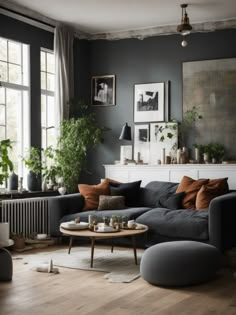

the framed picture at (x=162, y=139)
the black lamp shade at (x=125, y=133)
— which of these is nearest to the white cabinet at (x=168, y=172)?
the framed picture at (x=162, y=139)

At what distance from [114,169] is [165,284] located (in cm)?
409

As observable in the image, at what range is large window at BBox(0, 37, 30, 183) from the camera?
315 inches

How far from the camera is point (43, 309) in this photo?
14.5ft

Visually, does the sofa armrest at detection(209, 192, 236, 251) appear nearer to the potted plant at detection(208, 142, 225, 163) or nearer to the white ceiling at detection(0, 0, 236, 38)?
the potted plant at detection(208, 142, 225, 163)

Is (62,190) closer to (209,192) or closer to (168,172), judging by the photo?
(168,172)

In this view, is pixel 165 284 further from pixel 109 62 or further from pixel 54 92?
pixel 109 62

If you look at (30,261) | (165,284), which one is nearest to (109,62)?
(30,261)

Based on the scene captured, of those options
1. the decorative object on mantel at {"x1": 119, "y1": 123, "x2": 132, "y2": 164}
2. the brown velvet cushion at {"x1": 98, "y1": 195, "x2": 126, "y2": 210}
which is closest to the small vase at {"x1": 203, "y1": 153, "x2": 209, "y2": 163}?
the decorative object on mantel at {"x1": 119, "y1": 123, "x2": 132, "y2": 164}

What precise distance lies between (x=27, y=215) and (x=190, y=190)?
234cm

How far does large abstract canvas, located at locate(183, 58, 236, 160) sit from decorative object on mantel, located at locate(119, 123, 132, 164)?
0.97 m

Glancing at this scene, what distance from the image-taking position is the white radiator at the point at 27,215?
754cm

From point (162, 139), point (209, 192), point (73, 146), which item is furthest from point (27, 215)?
point (209, 192)

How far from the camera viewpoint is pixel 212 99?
8.47 m

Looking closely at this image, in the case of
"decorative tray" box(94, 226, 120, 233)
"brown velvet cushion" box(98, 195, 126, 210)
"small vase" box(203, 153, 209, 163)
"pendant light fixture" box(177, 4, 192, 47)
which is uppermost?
"pendant light fixture" box(177, 4, 192, 47)
